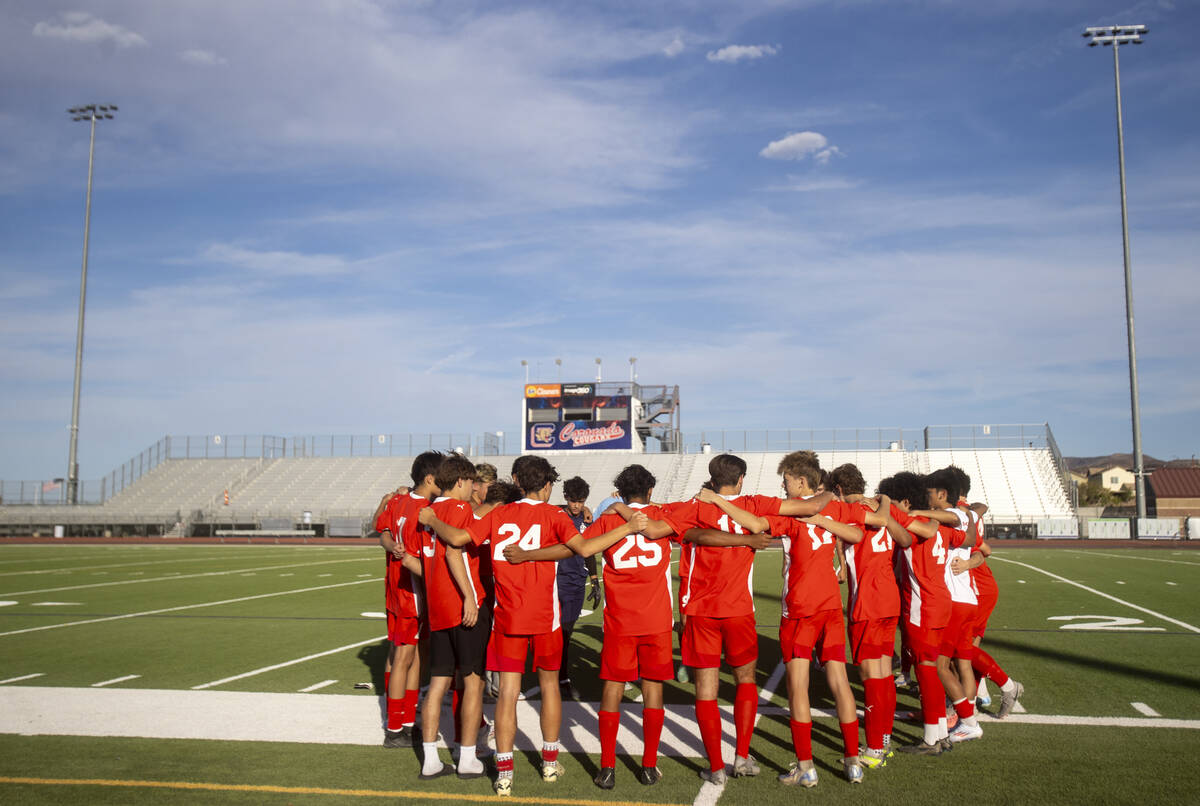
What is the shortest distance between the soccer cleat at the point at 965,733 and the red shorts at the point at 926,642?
55cm

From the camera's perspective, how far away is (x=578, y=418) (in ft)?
168

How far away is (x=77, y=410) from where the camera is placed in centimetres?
4525

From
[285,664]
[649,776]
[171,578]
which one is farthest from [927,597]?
[171,578]

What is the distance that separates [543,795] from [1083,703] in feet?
15.3

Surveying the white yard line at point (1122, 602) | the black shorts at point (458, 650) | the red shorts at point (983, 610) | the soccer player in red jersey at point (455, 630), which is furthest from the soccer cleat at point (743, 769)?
the white yard line at point (1122, 602)

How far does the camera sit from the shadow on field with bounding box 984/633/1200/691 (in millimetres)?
8031

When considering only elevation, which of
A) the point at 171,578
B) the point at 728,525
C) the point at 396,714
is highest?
the point at 728,525

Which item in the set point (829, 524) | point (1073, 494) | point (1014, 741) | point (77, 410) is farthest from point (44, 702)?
point (1073, 494)

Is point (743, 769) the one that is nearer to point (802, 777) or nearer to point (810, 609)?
point (802, 777)

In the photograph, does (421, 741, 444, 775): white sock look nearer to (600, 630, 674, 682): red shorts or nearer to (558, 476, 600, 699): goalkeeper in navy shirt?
(600, 630, 674, 682): red shorts

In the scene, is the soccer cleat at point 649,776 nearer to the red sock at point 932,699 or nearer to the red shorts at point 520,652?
the red shorts at point 520,652

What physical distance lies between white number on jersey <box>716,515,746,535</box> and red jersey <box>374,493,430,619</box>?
6.54ft

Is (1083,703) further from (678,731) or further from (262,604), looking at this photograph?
(262,604)

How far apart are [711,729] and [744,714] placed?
0.29 m
